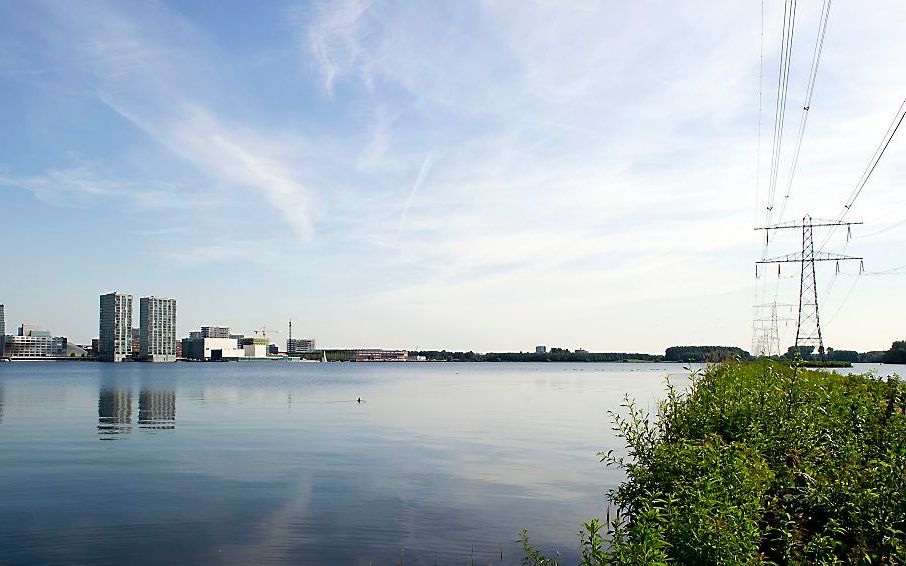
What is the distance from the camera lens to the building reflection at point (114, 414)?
164 feet

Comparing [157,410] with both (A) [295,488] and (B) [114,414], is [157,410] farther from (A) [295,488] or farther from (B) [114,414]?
(A) [295,488]

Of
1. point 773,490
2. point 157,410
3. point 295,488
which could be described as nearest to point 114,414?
point 157,410

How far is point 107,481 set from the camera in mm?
30391

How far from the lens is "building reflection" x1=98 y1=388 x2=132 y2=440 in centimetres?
4997

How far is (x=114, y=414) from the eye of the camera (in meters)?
63.5

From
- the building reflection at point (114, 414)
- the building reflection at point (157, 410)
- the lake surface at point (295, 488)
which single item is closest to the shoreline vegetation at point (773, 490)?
the lake surface at point (295, 488)

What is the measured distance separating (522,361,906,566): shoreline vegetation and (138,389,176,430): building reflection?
47036 millimetres

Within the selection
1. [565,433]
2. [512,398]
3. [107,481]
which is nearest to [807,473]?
[107,481]

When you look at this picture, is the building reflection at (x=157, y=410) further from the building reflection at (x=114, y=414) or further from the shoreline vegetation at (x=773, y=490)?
the shoreline vegetation at (x=773, y=490)

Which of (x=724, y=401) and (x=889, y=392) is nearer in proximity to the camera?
(x=724, y=401)

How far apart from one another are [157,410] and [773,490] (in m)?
65.9

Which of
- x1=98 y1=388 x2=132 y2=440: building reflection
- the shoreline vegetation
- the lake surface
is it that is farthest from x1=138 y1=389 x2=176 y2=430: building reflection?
the shoreline vegetation

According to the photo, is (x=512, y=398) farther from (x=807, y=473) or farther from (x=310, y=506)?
(x=807, y=473)

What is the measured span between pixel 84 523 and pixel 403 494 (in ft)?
36.3
